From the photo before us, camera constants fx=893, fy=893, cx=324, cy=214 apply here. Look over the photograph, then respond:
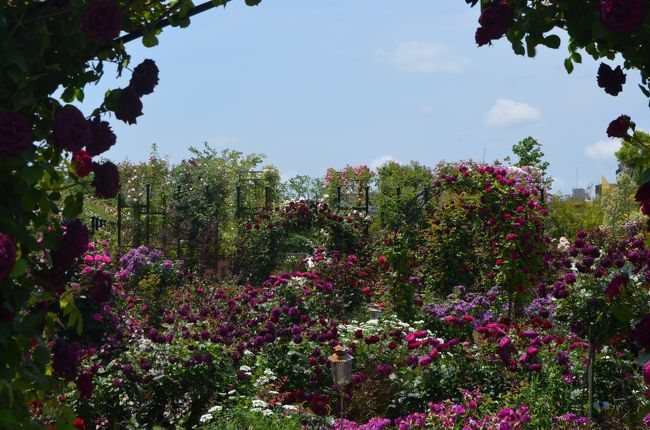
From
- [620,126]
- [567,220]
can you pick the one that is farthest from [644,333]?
[567,220]

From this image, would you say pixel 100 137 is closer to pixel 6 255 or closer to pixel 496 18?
pixel 6 255

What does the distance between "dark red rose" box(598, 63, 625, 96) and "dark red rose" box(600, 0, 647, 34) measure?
63 centimetres

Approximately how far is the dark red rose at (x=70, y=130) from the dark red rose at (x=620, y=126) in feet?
6.16

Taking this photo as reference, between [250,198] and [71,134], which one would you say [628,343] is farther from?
[250,198]

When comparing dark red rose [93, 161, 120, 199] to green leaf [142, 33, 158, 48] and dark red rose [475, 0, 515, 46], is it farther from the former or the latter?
dark red rose [475, 0, 515, 46]

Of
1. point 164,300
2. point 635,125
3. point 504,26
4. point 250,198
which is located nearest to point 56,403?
point 504,26

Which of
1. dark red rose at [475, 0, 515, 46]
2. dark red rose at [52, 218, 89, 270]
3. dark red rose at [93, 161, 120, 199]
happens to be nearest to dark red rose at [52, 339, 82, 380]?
dark red rose at [52, 218, 89, 270]

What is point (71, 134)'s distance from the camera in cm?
256

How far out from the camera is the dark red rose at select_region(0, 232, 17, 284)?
2.21m

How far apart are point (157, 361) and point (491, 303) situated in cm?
389

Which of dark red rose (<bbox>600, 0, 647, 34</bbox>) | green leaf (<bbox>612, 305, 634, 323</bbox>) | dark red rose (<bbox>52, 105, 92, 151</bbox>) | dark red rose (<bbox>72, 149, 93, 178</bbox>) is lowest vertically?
green leaf (<bbox>612, 305, 634, 323</bbox>)

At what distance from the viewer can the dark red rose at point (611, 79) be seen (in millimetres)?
3189

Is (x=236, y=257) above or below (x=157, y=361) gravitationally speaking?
above

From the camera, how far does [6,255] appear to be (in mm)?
2215
